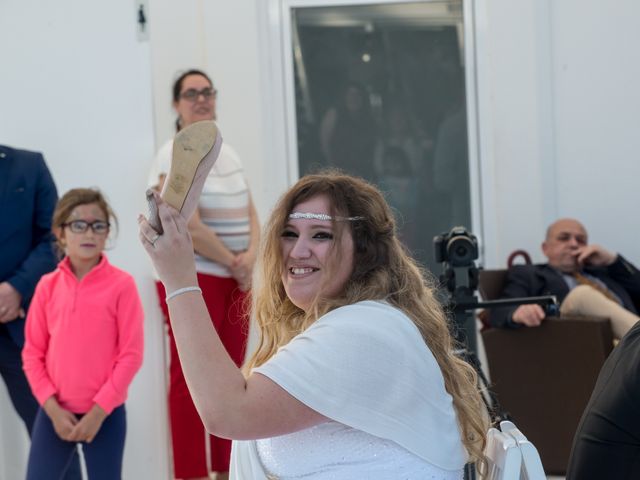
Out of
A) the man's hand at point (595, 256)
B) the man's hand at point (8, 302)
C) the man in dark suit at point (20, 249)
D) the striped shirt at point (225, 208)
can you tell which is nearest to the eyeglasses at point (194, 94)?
the striped shirt at point (225, 208)

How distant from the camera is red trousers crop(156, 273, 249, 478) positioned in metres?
4.24

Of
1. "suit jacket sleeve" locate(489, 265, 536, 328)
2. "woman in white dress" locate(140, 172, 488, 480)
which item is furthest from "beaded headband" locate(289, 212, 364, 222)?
"suit jacket sleeve" locate(489, 265, 536, 328)

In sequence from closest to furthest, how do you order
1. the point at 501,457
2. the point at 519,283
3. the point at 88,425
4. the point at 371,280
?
the point at 501,457 < the point at 371,280 < the point at 88,425 < the point at 519,283

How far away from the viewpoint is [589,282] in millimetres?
4684

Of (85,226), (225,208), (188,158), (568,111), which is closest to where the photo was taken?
(188,158)

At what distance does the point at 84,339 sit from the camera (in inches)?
142

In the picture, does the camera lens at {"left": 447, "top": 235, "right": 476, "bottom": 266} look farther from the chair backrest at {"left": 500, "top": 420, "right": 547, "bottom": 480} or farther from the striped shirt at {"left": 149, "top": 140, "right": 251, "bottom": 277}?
the chair backrest at {"left": 500, "top": 420, "right": 547, "bottom": 480}

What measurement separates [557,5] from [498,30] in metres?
0.30

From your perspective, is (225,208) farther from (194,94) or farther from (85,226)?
(85,226)

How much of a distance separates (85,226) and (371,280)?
1958 millimetres

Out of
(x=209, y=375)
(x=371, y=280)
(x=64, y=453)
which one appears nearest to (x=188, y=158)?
(x=209, y=375)

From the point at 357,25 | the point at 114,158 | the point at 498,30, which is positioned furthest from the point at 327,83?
the point at 114,158

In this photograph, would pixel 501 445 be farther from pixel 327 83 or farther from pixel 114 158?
pixel 327 83

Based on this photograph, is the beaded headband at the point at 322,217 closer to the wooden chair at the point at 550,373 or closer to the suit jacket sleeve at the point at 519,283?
the wooden chair at the point at 550,373
